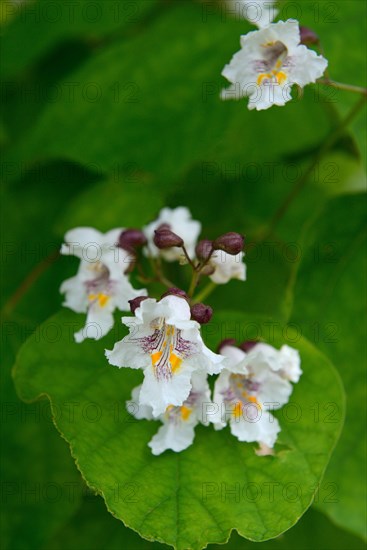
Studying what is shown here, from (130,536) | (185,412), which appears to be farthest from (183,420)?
(130,536)

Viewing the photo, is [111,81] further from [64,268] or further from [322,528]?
[322,528]

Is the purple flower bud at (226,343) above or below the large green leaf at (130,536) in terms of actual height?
above

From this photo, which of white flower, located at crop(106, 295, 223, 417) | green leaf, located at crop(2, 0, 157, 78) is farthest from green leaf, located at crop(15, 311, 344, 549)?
green leaf, located at crop(2, 0, 157, 78)

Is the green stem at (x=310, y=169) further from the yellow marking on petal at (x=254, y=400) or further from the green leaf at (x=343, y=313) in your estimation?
the yellow marking on petal at (x=254, y=400)

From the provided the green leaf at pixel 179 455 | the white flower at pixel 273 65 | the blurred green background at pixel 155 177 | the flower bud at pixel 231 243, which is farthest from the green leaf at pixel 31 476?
the white flower at pixel 273 65

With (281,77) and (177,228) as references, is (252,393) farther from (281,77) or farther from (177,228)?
(281,77)

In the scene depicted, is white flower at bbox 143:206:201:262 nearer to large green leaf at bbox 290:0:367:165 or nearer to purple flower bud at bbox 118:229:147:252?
purple flower bud at bbox 118:229:147:252

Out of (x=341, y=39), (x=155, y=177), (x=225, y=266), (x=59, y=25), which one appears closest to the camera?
(x=225, y=266)
